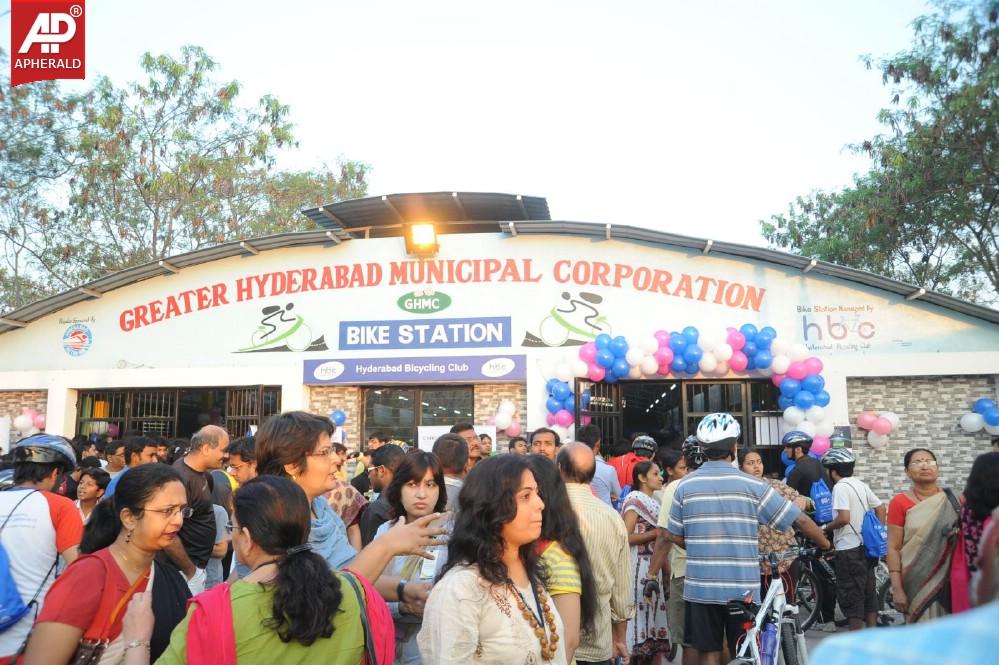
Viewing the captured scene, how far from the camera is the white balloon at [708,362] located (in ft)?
38.2

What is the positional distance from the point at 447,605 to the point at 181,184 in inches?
923

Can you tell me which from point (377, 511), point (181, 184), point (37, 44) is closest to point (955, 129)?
point (377, 511)

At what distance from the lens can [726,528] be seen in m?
4.68

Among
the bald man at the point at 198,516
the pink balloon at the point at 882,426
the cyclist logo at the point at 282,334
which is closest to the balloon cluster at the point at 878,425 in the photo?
the pink balloon at the point at 882,426

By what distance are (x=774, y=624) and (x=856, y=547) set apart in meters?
3.10

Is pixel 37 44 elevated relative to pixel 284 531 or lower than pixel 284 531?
elevated

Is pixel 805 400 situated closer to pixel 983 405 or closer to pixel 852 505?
pixel 983 405

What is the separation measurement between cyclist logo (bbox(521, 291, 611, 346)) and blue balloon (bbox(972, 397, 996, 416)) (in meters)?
5.62

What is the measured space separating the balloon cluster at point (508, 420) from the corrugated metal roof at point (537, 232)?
297 centimetres

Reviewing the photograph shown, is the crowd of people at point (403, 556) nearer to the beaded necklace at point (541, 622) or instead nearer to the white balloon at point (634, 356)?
the beaded necklace at point (541, 622)

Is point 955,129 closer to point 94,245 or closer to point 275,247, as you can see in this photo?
point 275,247

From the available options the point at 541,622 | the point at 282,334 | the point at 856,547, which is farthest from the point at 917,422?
the point at 541,622

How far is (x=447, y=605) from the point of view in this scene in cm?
246

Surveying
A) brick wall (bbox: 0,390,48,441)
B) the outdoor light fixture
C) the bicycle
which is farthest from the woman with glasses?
Result: brick wall (bbox: 0,390,48,441)
